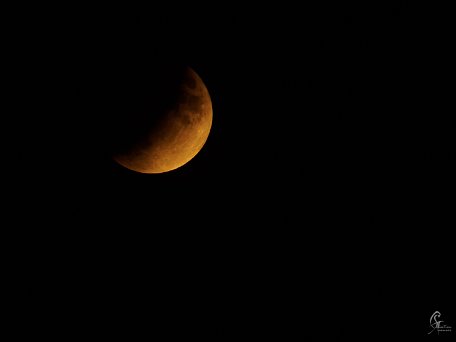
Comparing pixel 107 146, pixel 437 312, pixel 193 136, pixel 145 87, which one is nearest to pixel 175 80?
pixel 145 87

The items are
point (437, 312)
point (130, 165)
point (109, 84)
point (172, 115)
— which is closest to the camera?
point (109, 84)

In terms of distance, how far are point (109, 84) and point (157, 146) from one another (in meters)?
0.80

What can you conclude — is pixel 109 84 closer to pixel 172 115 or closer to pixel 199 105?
pixel 172 115

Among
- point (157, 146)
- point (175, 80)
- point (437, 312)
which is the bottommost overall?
point (437, 312)

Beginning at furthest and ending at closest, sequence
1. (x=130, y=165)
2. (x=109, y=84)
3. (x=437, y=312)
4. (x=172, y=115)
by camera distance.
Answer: (x=437, y=312), (x=130, y=165), (x=172, y=115), (x=109, y=84)

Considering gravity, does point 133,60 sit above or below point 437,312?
above

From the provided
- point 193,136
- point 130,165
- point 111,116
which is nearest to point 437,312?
point 193,136

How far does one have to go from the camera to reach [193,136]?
3598 millimetres

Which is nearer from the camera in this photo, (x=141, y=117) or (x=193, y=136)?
(x=141, y=117)

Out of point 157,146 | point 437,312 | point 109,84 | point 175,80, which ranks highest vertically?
point 175,80

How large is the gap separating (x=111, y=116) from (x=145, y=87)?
0.45 m

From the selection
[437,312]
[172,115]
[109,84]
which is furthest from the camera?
[437,312]

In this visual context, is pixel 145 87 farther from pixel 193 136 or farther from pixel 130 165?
pixel 130 165

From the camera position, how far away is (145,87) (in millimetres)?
3271
